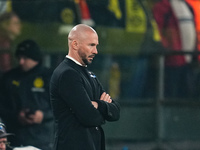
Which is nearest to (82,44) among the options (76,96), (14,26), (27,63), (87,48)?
(87,48)

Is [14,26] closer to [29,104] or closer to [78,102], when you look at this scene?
[29,104]

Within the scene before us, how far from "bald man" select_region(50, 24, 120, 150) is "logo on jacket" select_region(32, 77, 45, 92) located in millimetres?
2449

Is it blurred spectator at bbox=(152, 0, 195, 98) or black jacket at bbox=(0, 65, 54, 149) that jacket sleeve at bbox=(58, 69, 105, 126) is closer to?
black jacket at bbox=(0, 65, 54, 149)

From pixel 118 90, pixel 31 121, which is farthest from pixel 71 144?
pixel 118 90

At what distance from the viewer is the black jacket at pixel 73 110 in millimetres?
5020

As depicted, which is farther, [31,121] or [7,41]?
[7,41]

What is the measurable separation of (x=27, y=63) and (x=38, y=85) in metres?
0.30

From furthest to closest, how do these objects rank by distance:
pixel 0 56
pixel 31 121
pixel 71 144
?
1. pixel 0 56
2. pixel 31 121
3. pixel 71 144

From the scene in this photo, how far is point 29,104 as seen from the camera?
770 cm

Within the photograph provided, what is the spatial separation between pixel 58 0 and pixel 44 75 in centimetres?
175

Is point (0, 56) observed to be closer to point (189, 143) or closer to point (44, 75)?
point (44, 75)

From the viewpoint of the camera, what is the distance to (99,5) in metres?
9.26

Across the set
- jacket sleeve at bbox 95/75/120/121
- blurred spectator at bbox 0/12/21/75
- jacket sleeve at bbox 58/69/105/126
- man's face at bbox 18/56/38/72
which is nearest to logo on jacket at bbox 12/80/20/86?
man's face at bbox 18/56/38/72

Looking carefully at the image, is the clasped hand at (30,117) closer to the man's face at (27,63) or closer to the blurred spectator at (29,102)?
the blurred spectator at (29,102)
